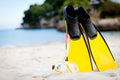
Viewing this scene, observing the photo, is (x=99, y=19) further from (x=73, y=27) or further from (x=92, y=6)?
(x=73, y=27)

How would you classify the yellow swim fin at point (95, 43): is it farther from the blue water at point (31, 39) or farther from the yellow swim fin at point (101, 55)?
the blue water at point (31, 39)

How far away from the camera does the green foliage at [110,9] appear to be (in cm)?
2056

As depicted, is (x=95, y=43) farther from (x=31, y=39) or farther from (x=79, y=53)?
(x=31, y=39)

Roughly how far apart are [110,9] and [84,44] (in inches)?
748

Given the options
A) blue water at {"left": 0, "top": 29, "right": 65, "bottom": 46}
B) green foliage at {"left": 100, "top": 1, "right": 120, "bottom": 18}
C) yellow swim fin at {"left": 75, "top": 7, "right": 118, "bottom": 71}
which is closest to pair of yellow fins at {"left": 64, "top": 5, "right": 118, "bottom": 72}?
yellow swim fin at {"left": 75, "top": 7, "right": 118, "bottom": 71}

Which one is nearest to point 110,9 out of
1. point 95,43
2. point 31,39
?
point 31,39

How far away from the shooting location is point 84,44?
9.25 feet

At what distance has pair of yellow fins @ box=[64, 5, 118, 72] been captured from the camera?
8.99 feet

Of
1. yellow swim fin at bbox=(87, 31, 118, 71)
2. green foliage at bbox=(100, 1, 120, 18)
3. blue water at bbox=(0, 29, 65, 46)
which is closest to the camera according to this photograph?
yellow swim fin at bbox=(87, 31, 118, 71)

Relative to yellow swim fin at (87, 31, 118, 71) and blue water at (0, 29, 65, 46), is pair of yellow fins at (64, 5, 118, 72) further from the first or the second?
blue water at (0, 29, 65, 46)

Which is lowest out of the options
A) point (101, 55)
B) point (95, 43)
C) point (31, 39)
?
point (31, 39)

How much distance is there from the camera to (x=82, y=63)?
2770 millimetres

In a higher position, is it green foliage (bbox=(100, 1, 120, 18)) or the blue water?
green foliage (bbox=(100, 1, 120, 18))

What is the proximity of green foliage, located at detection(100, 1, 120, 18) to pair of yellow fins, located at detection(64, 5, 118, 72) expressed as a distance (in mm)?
18247
